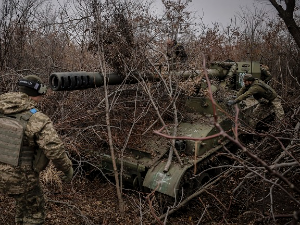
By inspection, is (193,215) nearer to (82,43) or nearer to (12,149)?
(12,149)

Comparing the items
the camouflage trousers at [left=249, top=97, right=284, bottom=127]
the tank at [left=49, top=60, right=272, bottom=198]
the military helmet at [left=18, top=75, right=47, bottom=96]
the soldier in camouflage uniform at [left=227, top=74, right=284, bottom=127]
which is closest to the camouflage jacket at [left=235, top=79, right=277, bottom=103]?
the soldier in camouflage uniform at [left=227, top=74, right=284, bottom=127]

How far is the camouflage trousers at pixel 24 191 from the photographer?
10.8 feet

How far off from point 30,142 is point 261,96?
5.41 metres

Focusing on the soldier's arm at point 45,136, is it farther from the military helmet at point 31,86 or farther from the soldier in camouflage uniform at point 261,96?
the soldier in camouflage uniform at point 261,96

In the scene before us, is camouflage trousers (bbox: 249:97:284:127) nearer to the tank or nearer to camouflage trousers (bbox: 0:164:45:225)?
the tank

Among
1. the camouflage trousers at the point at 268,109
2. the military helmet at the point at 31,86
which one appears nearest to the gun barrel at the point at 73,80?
the military helmet at the point at 31,86

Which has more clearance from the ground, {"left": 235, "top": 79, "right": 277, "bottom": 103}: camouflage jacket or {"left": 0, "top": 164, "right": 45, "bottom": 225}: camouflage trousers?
{"left": 235, "top": 79, "right": 277, "bottom": 103}: camouflage jacket

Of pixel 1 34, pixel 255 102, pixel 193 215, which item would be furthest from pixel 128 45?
pixel 1 34

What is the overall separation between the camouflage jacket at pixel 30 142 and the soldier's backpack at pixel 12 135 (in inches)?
2.1

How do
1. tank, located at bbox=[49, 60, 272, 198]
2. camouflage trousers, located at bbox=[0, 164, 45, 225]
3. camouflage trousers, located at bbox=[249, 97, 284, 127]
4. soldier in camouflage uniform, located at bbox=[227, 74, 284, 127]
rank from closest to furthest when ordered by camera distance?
1. camouflage trousers, located at bbox=[0, 164, 45, 225]
2. tank, located at bbox=[49, 60, 272, 198]
3. soldier in camouflage uniform, located at bbox=[227, 74, 284, 127]
4. camouflage trousers, located at bbox=[249, 97, 284, 127]

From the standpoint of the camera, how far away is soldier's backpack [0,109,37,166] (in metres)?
3.17

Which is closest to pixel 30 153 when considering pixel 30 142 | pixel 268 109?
pixel 30 142

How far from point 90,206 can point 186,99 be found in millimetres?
2719

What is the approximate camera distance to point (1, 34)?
8430 mm
